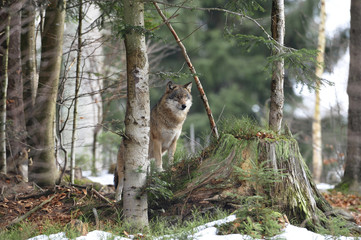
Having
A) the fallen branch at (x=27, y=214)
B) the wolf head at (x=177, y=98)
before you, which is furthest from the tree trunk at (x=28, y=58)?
the wolf head at (x=177, y=98)

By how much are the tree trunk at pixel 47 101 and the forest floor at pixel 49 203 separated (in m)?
0.35

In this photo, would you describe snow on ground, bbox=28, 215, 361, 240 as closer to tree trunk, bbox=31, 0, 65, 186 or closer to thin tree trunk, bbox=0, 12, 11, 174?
tree trunk, bbox=31, 0, 65, 186

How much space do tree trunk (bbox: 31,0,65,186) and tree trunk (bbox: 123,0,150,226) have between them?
237 centimetres

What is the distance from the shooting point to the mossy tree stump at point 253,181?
5.29 m

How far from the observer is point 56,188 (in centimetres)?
644

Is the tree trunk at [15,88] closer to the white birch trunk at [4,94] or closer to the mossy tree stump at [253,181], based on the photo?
the white birch trunk at [4,94]

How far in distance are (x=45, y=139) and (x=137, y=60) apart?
2.80m

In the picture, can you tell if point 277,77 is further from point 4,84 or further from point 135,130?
point 4,84

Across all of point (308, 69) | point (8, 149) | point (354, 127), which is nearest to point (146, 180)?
point (308, 69)

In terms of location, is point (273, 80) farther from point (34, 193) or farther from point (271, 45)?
point (34, 193)

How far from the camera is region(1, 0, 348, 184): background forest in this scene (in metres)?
6.21

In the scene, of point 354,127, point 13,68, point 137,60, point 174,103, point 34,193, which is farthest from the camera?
point 354,127

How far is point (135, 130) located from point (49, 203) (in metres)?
2.06

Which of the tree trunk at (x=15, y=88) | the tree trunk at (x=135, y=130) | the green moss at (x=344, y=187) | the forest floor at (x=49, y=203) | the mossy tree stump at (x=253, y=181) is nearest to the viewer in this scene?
the tree trunk at (x=135, y=130)
